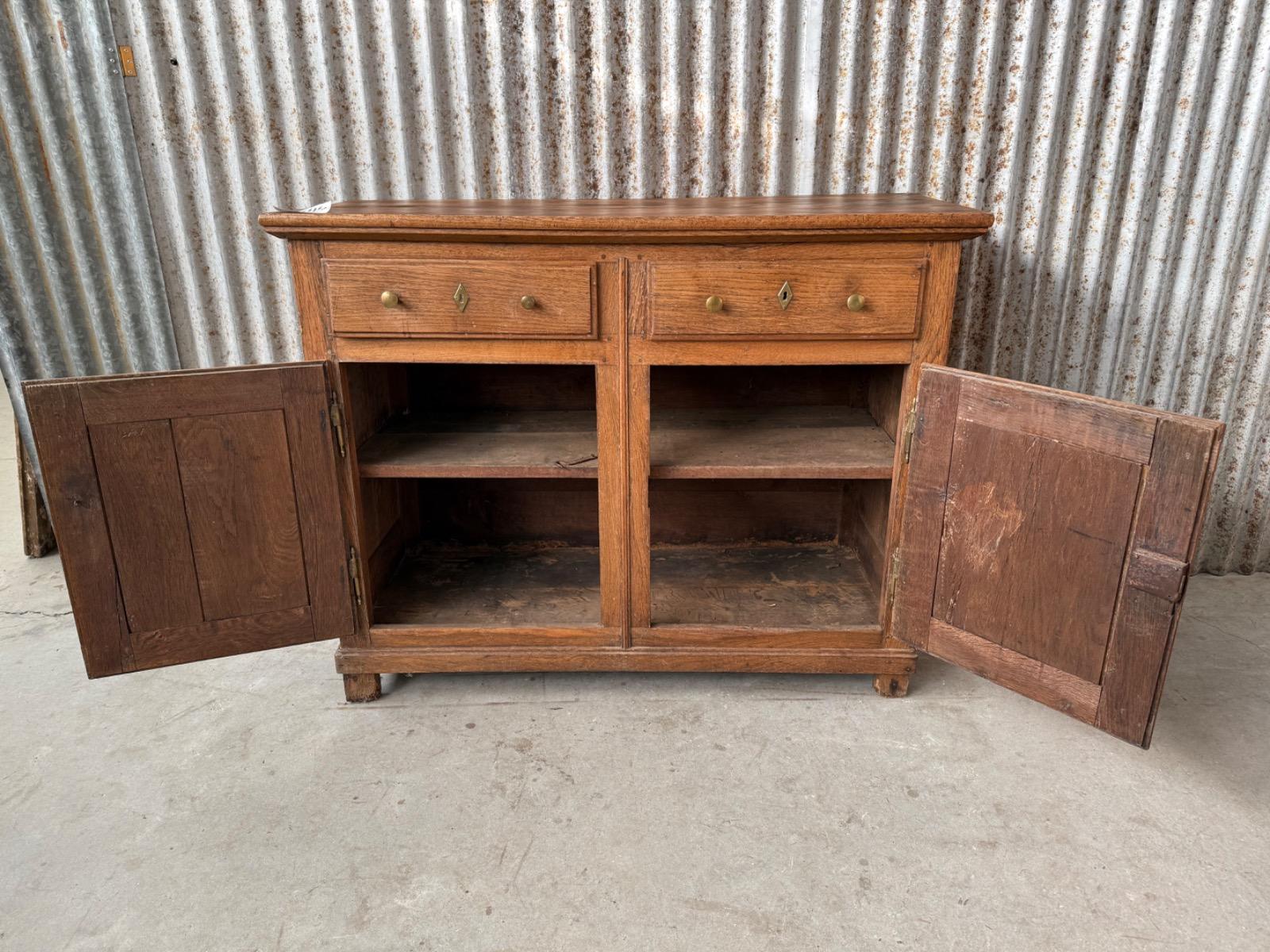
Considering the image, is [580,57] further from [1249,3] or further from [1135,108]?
[1249,3]

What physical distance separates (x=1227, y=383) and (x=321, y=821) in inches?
114

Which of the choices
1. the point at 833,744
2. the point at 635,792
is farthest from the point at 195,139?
the point at 833,744

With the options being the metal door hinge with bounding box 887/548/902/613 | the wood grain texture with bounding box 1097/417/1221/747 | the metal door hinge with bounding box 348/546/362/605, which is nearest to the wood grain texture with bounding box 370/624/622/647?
the metal door hinge with bounding box 348/546/362/605

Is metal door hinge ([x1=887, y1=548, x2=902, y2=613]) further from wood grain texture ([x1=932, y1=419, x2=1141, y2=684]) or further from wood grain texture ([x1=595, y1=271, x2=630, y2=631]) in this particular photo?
wood grain texture ([x1=595, y1=271, x2=630, y2=631])

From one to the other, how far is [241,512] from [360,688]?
584 millimetres

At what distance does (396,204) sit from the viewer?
2.13 meters

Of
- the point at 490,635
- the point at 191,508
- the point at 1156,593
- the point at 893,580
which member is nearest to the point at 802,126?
the point at 893,580

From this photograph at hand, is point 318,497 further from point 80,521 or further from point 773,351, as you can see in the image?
point 773,351

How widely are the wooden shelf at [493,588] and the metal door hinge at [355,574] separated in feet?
0.49

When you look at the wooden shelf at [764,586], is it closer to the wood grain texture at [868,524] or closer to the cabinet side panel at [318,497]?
the wood grain texture at [868,524]

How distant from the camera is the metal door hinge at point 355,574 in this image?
198 centimetres

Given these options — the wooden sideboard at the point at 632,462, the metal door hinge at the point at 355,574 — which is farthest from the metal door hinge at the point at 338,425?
the metal door hinge at the point at 355,574

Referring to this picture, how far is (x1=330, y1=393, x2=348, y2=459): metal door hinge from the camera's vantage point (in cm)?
186

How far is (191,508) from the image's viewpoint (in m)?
1.78
